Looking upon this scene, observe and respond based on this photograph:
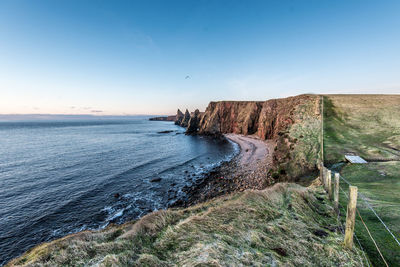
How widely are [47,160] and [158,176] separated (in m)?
25.7

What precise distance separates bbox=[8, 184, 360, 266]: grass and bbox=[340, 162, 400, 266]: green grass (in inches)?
33.9

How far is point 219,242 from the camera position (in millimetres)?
5633

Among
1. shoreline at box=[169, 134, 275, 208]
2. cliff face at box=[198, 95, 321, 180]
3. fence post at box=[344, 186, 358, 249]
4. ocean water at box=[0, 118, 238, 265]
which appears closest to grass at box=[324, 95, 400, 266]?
fence post at box=[344, 186, 358, 249]

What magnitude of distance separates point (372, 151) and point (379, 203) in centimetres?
1243

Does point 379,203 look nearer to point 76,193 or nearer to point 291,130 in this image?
point 291,130

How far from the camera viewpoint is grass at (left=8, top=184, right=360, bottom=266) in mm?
4977

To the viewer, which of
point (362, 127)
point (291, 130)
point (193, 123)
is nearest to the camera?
point (362, 127)

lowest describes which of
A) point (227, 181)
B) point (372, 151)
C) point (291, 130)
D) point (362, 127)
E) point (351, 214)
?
point (227, 181)

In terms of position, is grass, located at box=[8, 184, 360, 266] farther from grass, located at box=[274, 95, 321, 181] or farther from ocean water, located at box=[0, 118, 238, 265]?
grass, located at box=[274, 95, 321, 181]

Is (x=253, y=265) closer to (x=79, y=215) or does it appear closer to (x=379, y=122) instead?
(x=79, y=215)

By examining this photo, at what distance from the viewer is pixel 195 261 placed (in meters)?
4.71

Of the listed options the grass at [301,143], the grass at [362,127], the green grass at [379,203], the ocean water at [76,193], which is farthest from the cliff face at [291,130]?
the ocean water at [76,193]

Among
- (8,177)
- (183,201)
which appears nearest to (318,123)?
(183,201)

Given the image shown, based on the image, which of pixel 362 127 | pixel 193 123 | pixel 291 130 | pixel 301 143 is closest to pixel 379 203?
pixel 301 143
